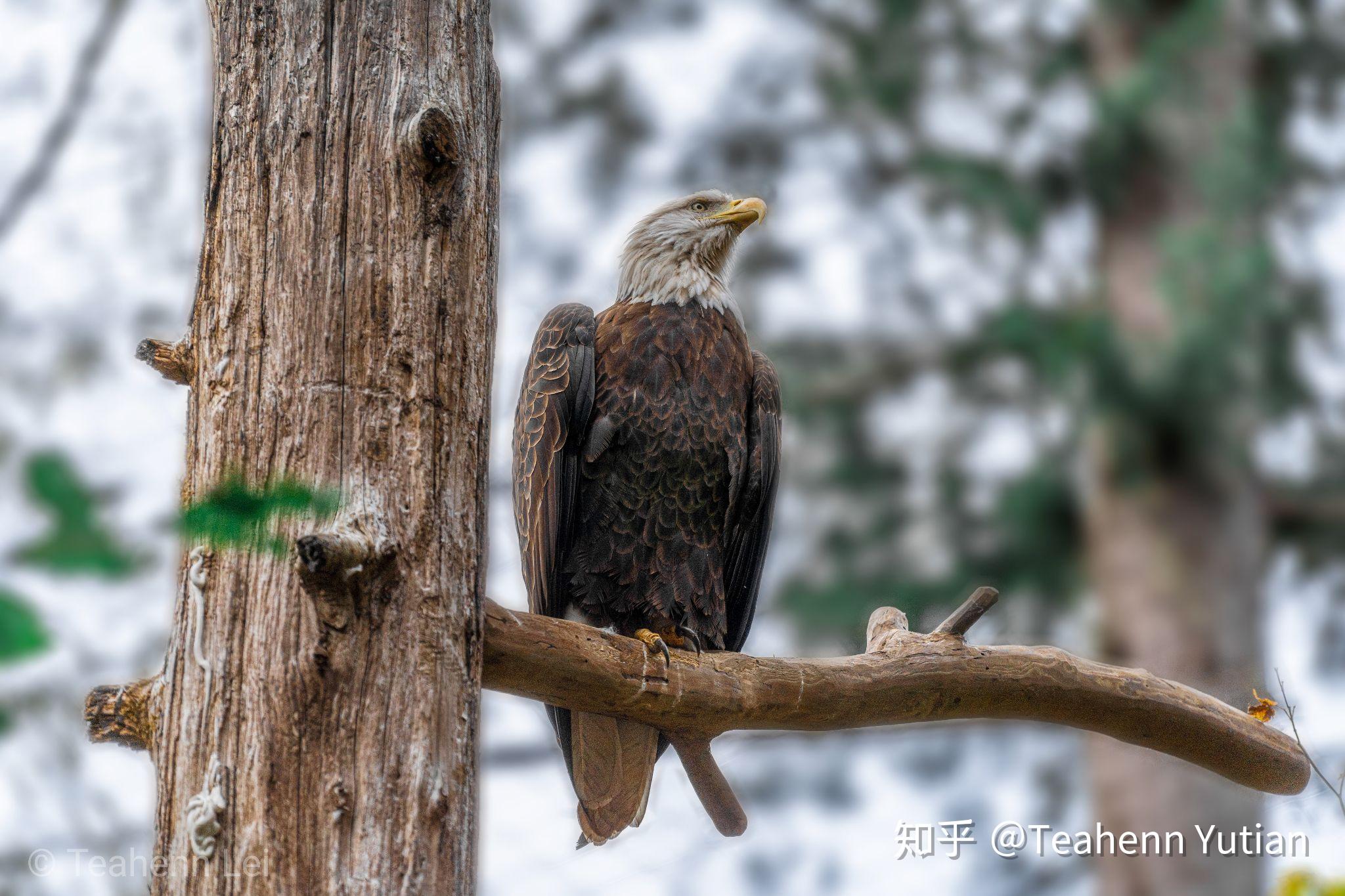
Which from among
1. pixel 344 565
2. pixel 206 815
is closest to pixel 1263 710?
pixel 344 565

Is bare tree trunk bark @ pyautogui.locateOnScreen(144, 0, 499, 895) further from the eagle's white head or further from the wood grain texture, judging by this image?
the eagle's white head

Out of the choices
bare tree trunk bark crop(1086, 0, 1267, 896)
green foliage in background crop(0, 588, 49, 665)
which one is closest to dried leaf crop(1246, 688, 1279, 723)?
green foliage in background crop(0, 588, 49, 665)

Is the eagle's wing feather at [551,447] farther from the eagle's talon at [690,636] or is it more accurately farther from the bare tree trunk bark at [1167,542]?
the bare tree trunk bark at [1167,542]

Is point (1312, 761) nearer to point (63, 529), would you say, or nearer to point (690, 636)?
point (690, 636)

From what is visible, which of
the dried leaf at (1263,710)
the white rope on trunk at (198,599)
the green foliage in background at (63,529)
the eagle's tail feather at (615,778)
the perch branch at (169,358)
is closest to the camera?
the green foliage in background at (63,529)

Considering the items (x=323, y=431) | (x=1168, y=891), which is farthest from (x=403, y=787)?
(x=1168, y=891)

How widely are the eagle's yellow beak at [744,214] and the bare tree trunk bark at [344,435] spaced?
2059 millimetres

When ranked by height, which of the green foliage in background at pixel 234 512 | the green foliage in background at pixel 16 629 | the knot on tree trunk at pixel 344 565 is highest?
the knot on tree trunk at pixel 344 565

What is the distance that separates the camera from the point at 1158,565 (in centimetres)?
745

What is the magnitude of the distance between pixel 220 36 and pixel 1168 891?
6550 mm

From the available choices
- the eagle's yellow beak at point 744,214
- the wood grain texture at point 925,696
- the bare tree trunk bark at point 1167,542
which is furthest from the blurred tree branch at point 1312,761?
the bare tree trunk bark at point 1167,542

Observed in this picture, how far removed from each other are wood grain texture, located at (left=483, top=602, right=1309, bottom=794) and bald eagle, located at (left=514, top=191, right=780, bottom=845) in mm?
601

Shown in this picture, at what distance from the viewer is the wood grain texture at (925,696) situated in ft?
9.00

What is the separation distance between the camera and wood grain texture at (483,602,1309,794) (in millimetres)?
2742
